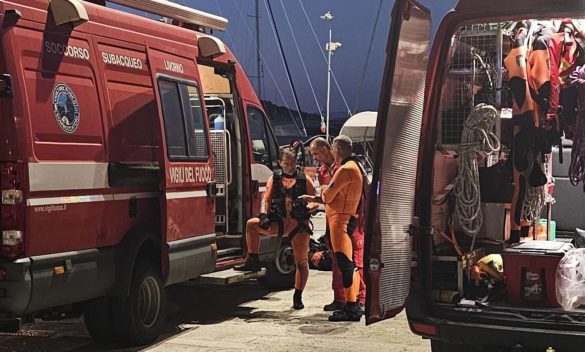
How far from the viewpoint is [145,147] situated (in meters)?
6.94

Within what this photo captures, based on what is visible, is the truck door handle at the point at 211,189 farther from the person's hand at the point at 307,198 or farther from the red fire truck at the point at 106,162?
the person's hand at the point at 307,198

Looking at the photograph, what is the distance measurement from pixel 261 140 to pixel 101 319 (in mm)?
3571

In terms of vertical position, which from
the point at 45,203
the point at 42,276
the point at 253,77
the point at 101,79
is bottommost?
the point at 42,276

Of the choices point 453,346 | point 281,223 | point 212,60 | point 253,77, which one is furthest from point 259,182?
point 253,77

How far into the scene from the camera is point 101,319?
263 inches

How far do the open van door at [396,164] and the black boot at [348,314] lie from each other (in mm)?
2917

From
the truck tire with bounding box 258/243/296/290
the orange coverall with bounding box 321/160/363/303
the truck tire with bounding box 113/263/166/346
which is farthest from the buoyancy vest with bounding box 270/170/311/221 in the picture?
the truck tire with bounding box 113/263/166/346

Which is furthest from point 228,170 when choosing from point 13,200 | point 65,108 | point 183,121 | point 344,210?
point 13,200

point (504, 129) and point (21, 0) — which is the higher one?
point (21, 0)

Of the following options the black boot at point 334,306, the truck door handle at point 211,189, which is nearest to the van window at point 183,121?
the truck door handle at point 211,189

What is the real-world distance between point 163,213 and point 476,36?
3043 mm

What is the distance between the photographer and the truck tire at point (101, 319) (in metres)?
6.65

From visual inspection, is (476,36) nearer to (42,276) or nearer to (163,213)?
(163,213)

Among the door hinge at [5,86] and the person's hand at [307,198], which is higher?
the door hinge at [5,86]
